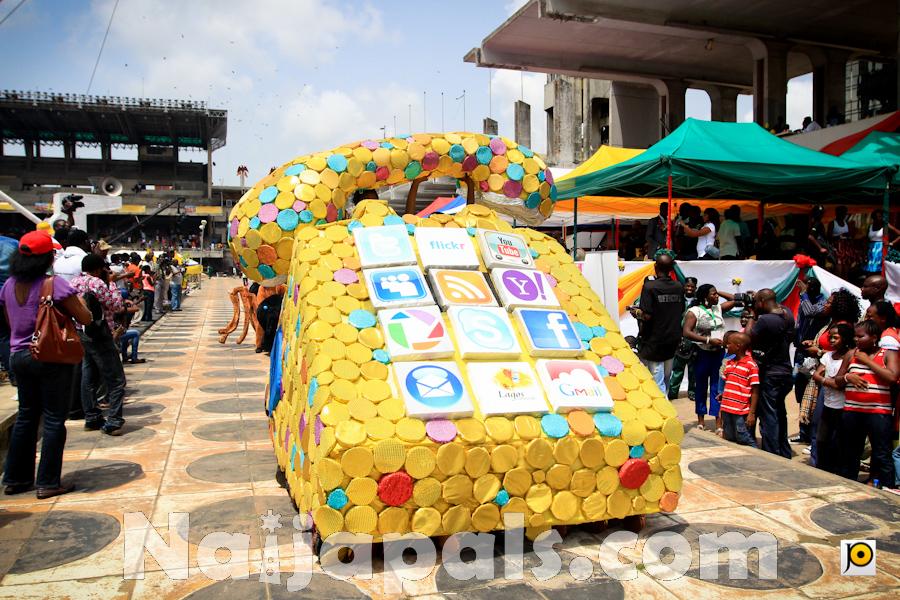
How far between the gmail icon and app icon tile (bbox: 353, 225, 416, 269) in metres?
0.77

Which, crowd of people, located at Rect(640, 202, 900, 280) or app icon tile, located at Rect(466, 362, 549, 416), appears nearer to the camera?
app icon tile, located at Rect(466, 362, 549, 416)

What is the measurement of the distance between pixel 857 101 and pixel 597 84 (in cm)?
1118

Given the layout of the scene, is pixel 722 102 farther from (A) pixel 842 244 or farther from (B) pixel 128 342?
(B) pixel 128 342

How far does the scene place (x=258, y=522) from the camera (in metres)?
4.23

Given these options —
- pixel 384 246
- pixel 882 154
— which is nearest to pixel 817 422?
pixel 384 246

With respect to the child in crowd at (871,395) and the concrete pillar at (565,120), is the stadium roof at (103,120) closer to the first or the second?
the concrete pillar at (565,120)

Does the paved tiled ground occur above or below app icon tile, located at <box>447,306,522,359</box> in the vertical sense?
below

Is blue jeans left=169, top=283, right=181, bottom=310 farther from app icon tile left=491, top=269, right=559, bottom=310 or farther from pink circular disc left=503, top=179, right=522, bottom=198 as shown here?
app icon tile left=491, top=269, right=559, bottom=310

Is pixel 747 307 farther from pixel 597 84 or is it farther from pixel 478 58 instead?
pixel 597 84

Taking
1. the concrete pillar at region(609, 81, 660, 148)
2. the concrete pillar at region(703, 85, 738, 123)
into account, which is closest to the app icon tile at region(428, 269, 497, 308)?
the concrete pillar at region(609, 81, 660, 148)

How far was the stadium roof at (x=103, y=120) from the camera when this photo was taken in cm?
6003

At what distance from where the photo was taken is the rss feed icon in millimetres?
3547

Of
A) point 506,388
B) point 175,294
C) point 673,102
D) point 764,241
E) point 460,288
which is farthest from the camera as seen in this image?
point 673,102

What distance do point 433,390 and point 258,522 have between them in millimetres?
1418
